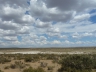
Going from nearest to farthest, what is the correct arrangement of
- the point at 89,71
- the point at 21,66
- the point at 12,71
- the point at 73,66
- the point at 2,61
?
the point at 89,71, the point at 73,66, the point at 12,71, the point at 21,66, the point at 2,61

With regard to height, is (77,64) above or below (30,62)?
above

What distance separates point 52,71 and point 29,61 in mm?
7931

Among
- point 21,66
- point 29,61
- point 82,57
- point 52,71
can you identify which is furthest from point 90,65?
point 29,61

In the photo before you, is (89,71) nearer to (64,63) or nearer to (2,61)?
(64,63)

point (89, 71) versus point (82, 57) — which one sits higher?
point (82, 57)

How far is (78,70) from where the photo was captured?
13117 millimetres

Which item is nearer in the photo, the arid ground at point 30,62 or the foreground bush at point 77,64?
the foreground bush at point 77,64

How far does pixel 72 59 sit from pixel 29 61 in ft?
29.5

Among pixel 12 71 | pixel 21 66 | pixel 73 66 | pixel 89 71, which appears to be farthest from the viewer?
pixel 21 66

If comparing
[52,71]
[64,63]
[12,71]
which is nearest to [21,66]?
[12,71]

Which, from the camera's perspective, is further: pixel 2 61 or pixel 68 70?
pixel 2 61

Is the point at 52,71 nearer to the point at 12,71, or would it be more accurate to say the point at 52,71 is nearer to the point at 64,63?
the point at 64,63

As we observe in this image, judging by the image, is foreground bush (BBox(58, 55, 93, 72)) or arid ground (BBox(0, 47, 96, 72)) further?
arid ground (BBox(0, 47, 96, 72))

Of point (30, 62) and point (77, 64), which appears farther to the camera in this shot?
point (30, 62)
